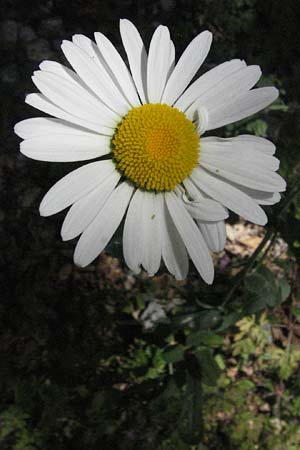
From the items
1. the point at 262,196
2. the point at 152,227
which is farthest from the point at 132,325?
the point at 262,196

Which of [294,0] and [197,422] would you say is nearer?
[197,422]

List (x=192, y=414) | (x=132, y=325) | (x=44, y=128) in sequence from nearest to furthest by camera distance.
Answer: (x=44, y=128), (x=192, y=414), (x=132, y=325)

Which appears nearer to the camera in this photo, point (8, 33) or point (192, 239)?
point (192, 239)

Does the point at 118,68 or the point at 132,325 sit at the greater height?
the point at 118,68

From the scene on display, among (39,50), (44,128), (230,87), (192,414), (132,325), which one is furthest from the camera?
(39,50)

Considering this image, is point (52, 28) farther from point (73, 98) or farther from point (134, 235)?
point (134, 235)

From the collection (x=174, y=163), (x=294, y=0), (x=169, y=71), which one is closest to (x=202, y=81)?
(x=169, y=71)

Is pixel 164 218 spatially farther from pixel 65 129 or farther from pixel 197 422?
pixel 197 422

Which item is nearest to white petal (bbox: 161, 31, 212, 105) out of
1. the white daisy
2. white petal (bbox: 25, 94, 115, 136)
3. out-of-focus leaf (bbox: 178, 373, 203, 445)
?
the white daisy
